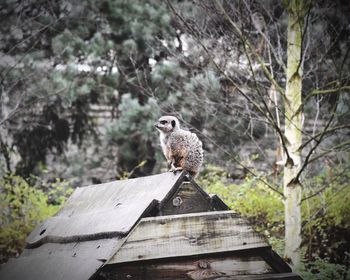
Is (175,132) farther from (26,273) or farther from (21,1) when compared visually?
(21,1)

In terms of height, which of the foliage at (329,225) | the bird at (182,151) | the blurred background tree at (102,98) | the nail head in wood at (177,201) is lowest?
the nail head in wood at (177,201)

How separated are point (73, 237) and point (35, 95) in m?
6.82

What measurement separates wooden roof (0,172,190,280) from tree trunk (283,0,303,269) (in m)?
2.67

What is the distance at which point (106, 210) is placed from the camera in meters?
3.14

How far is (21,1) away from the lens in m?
8.24

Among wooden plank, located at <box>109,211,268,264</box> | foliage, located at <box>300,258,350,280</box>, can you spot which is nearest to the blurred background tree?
foliage, located at <box>300,258,350,280</box>

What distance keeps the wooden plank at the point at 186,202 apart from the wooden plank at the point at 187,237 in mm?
147

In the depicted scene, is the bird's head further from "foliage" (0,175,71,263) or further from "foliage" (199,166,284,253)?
"foliage" (0,175,71,263)

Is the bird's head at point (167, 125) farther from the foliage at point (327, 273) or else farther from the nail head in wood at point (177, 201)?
the foliage at point (327, 273)

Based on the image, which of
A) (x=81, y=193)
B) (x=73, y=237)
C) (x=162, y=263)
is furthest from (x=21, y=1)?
(x=162, y=263)

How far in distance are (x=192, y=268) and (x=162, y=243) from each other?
28 cm

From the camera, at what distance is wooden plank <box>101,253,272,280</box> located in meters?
2.56

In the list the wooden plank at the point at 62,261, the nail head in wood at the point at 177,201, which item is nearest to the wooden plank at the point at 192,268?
the wooden plank at the point at 62,261

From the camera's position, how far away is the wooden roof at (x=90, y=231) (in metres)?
2.59
